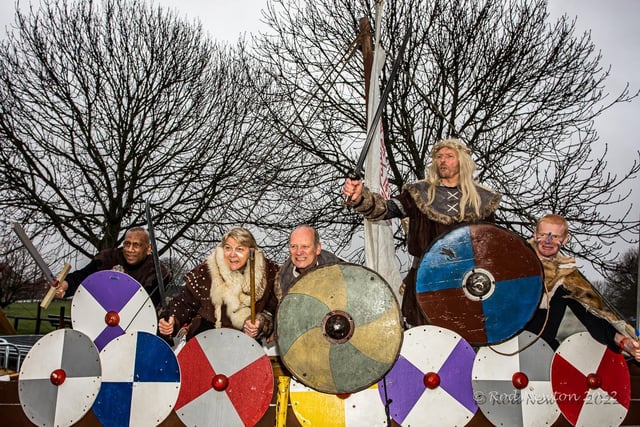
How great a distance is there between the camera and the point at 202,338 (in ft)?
9.74

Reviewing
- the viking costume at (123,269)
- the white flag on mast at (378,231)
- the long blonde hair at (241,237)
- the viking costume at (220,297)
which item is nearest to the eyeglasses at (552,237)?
the white flag on mast at (378,231)

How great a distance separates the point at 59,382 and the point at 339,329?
66.8 inches

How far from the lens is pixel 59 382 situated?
10.2 feet

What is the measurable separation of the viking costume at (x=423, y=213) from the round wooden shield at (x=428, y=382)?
1.11ft

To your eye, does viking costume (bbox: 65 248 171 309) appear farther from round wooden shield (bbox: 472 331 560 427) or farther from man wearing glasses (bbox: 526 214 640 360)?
man wearing glasses (bbox: 526 214 640 360)

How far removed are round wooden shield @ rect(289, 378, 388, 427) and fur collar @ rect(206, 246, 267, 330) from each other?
23.6 inches

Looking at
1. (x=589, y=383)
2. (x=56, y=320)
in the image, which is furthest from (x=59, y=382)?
(x=56, y=320)

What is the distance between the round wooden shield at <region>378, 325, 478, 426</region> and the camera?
113 inches

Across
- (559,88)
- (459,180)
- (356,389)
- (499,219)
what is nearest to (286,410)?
(356,389)

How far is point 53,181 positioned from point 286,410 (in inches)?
293

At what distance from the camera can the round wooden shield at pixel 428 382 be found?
287cm

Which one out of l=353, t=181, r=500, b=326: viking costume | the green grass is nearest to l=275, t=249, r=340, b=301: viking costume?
l=353, t=181, r=500, b=326: viking costume

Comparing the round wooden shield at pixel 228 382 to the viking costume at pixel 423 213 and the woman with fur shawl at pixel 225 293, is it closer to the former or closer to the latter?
the woman with fur shawl at pixel 225 293

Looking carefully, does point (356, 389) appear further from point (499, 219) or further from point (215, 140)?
point (215, 140)
